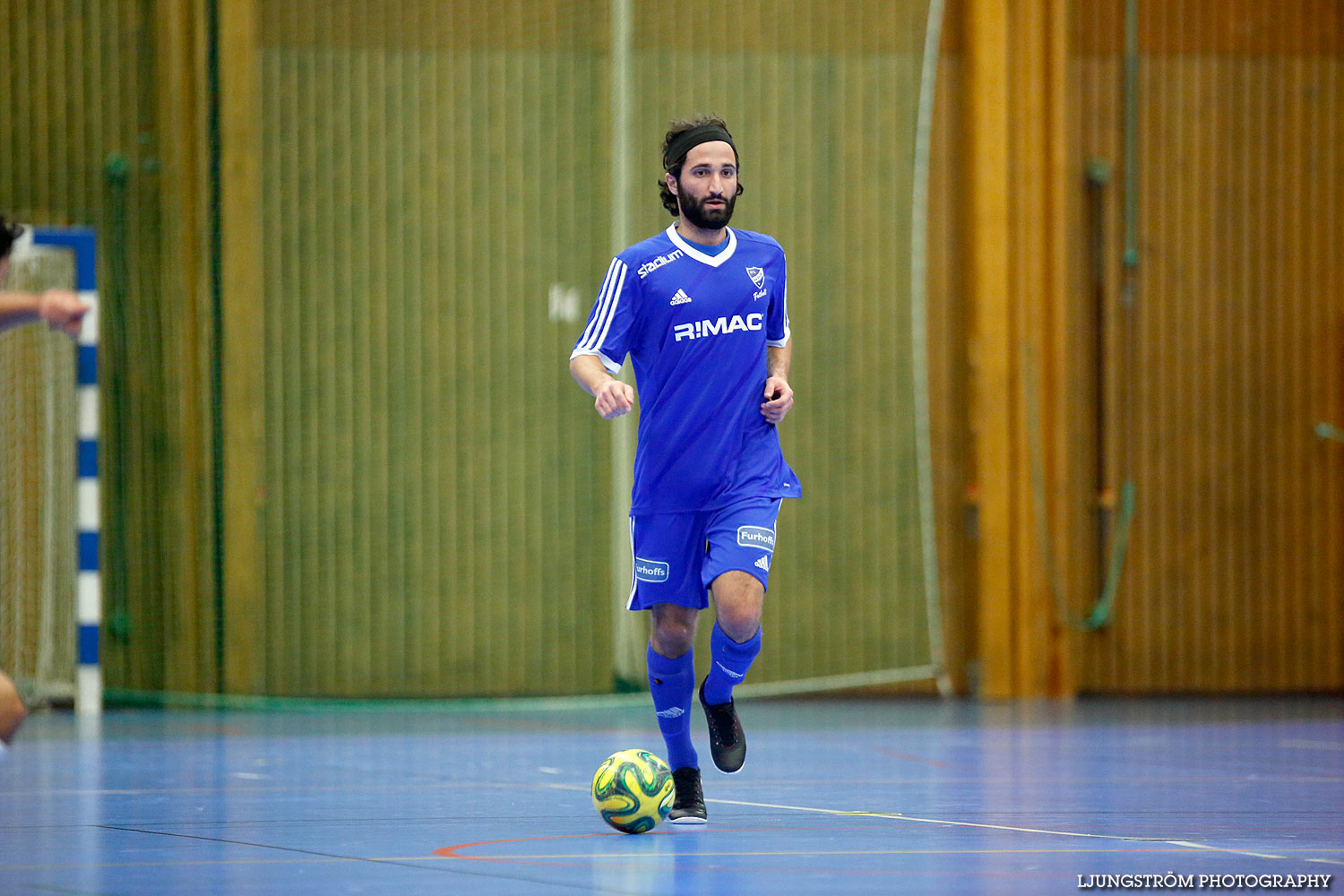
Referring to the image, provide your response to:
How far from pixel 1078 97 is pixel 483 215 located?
388 centimetres

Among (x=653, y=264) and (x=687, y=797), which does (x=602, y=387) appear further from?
(x=687, y=797)

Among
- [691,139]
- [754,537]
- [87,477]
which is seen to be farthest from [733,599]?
[87,477]

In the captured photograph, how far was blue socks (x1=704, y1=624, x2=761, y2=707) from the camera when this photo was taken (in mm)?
5285

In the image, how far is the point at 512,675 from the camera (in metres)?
10.9

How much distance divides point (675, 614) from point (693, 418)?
1.86ft

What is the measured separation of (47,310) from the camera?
4.27 m

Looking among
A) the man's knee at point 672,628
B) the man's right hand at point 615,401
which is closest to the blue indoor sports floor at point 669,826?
the man's knee at point 672,628

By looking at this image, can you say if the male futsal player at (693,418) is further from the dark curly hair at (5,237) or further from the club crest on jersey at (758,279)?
the dark curly hair at (5,237)

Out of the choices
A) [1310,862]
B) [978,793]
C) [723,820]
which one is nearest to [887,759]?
[978,793]

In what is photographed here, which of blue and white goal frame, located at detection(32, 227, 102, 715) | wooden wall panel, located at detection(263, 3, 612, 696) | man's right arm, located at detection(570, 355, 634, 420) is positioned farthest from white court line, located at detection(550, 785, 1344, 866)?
blue and white goal frame, located at detection(32, 227, 102, 715)

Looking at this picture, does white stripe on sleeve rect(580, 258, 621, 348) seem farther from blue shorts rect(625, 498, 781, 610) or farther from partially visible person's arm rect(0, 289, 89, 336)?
partially visible person's arm rect(0, 289, 89, 336)

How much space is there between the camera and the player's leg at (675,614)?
17.3 ft

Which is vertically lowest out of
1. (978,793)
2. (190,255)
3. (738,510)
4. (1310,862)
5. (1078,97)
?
(978,793)

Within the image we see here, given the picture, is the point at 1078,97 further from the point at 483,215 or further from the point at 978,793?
the point at 978,793
